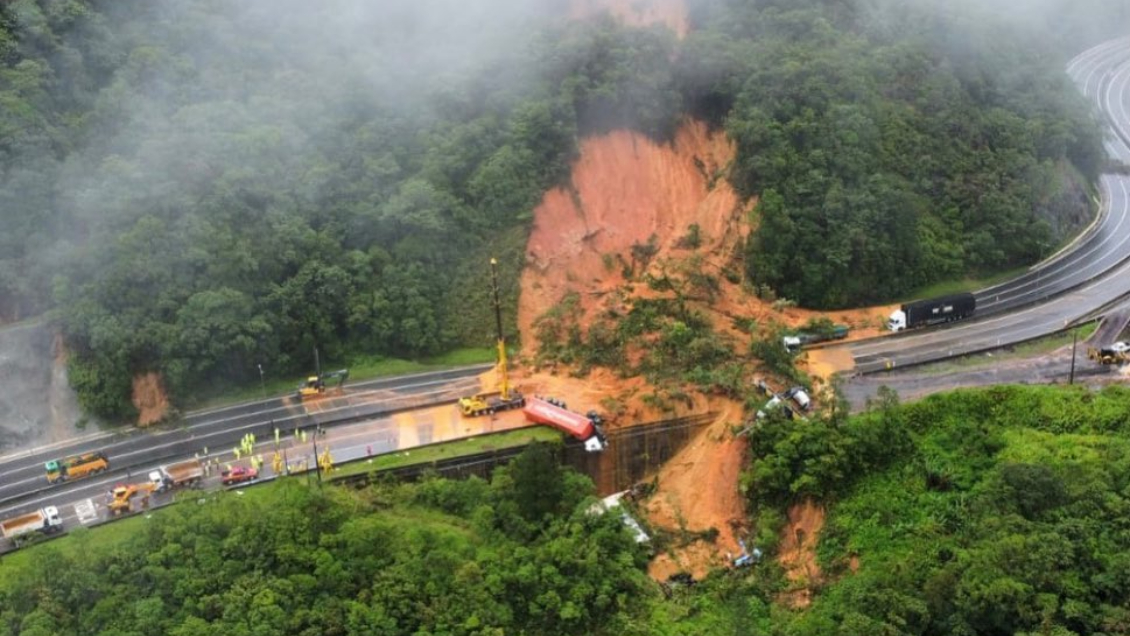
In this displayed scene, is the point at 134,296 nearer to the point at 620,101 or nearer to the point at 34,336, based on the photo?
the point at 34,336

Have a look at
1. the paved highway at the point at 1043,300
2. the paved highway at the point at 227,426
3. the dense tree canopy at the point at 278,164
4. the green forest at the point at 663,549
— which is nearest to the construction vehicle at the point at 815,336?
the paved highway at the point at 1043,300

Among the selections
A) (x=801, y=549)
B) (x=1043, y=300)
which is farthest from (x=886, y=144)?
(x=801, y=549)

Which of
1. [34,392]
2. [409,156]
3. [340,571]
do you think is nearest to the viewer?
[340,571]

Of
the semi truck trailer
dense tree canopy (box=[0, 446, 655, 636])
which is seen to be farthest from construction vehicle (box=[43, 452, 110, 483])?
the semi truck trailer

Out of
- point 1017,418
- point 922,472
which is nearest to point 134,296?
point 922,472

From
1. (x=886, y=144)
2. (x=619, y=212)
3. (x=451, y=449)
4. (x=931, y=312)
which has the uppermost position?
(x=886, y=144)

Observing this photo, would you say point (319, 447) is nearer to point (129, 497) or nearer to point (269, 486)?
point (269, 486)
